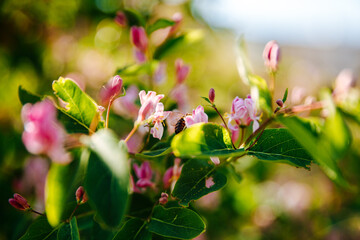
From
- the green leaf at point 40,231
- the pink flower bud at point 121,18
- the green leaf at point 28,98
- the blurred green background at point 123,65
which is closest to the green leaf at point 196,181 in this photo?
the green leaf at point 40,231

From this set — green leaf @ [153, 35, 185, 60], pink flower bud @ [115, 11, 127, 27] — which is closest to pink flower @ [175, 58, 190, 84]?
green leaf @ [153, 35, 185, 60]

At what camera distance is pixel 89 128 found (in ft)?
1.93

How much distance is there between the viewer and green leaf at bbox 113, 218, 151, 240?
1.96 feet

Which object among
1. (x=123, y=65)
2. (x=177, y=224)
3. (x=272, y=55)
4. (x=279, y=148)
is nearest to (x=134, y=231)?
(x=177, y=224)

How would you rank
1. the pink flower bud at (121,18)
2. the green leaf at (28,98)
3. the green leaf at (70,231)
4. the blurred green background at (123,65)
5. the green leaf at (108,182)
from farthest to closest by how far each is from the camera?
the blurred green background at (123,65), the pink flower bud at (121,18), the green leaf at (28,98), the green leaf at (70,231), the green leaf at (108,182)

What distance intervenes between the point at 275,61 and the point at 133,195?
445 millimetres

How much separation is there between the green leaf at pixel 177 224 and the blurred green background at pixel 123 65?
74 cm

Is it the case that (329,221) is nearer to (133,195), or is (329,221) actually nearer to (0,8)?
(133,195)

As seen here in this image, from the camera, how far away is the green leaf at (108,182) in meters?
0.43

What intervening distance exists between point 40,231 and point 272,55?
2.04 feet

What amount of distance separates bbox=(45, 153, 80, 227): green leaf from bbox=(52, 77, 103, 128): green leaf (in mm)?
109

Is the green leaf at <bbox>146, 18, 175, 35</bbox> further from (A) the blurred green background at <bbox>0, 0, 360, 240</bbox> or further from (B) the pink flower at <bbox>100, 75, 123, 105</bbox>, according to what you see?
(A) the blurred green background at <bbox>0, 0, 360, 240</bbox>

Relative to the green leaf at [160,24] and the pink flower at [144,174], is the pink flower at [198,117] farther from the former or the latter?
the green leaf at [160,24]

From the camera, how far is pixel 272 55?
2.34 feet
